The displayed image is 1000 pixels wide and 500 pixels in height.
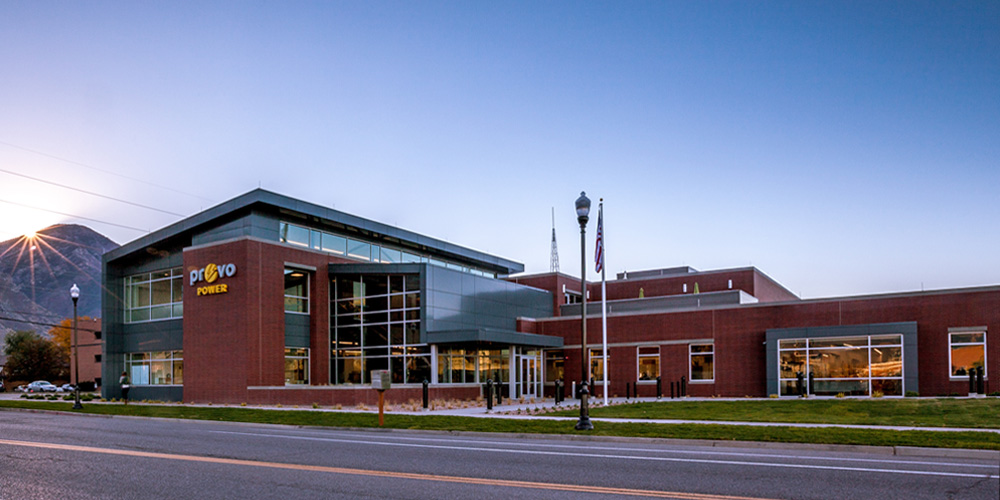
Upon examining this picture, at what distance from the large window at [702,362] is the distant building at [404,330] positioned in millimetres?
70

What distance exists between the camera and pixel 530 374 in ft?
135

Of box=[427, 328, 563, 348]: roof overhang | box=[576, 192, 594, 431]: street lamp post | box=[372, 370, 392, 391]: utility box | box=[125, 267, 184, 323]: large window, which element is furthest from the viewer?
box=[125, 267, 184, 323]: large window

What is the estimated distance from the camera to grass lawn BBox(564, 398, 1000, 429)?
18828 millimetres

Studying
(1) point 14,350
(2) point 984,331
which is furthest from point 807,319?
(1) point 14,350

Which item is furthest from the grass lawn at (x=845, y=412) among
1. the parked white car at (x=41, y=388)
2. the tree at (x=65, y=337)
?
the tree at (x=65, y=337)

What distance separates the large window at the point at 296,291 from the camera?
3753 cm

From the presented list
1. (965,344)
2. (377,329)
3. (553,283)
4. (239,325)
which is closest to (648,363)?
(553,283)

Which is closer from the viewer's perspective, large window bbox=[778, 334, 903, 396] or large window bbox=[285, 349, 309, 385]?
large window bbox=[778, 334, 903, 396]

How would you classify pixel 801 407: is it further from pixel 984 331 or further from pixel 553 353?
pixel 553 353

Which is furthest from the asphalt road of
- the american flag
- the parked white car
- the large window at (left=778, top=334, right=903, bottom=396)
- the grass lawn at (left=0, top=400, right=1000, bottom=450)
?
the parked white car

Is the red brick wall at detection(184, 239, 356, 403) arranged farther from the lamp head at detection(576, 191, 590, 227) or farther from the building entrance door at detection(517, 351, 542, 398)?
the lamp head at detection(576, 191, 590, 227)

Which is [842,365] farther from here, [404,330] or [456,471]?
[456,471]

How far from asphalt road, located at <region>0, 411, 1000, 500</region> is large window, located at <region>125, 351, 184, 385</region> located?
24528 millimetres

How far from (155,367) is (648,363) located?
26564 mm
